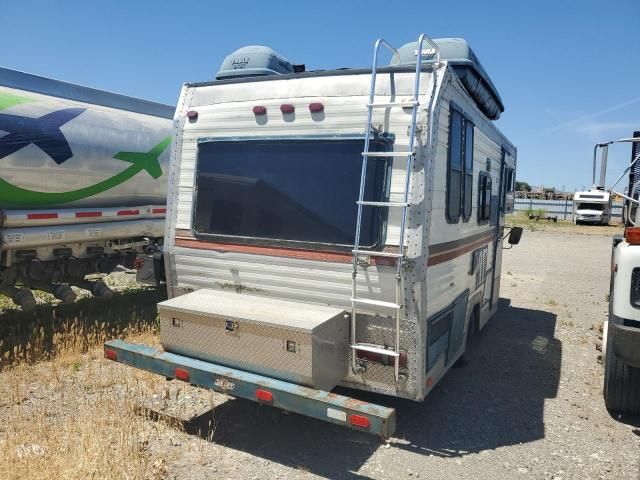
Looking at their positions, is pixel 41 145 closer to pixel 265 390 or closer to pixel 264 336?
pixel 264 336

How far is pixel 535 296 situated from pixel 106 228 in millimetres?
8715

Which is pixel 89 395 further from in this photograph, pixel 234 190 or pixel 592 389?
pixel 592 389

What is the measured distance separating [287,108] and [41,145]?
4043 mm

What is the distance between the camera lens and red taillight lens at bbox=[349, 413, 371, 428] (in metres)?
3.59

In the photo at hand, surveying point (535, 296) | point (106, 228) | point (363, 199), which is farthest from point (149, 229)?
point (535, 296)

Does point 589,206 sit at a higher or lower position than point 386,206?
higher

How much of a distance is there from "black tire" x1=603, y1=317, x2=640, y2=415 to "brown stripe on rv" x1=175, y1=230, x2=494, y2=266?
1.62 metres

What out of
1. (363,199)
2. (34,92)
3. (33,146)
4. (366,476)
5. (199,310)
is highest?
(34,92)

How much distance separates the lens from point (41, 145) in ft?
22.4

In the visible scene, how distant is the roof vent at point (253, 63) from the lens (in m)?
5.71

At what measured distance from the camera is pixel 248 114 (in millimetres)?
4754

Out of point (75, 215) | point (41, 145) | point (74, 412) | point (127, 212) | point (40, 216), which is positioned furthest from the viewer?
point (127, 212)

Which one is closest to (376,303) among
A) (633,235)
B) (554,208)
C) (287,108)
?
(287,108)

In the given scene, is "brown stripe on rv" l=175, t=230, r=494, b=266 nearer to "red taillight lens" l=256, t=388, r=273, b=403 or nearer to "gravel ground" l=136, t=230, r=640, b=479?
"red taillight lens" l=256, t=388, r=273, b=403
